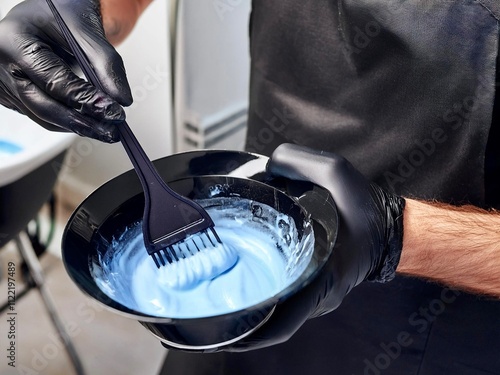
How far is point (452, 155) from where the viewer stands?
30.2 inches

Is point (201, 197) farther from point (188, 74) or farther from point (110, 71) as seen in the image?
point (188, 74)

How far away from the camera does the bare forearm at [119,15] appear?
35.1 inches

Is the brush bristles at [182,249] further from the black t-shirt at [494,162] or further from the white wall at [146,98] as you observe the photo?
the white wall at [146,98]

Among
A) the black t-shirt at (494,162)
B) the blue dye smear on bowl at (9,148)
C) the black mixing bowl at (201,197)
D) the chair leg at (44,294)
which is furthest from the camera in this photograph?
the chair leg at (44,294)

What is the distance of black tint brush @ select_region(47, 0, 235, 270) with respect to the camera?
0.61 m

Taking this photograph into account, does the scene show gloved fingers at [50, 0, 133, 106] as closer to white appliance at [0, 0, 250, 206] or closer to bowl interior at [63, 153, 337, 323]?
bowl interior at [63, 153, 337, 323]

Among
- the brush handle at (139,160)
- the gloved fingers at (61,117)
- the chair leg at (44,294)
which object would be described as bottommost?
the chair leg at (44,294)

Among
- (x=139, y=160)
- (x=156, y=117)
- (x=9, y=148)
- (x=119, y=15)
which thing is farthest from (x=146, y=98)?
(x=139, y=160)

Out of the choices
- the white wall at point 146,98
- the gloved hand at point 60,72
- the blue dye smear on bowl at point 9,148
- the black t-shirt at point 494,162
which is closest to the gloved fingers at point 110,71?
the gloved hand at point 60,72

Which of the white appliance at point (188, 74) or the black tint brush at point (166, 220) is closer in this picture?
the black tint brush at point (166, 220)

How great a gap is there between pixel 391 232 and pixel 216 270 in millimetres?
217

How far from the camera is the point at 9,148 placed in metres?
1.31

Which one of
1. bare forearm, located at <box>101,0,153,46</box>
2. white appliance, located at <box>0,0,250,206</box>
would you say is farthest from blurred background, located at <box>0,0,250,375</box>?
bare forearm, located at <box>101,0,153,46</box>

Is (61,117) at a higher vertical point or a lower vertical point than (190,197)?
higher
